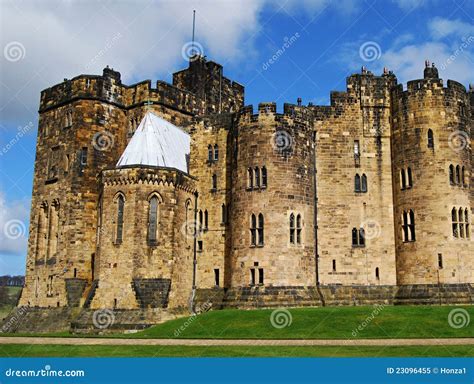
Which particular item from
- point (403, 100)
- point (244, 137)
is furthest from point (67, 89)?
point (403, 100)

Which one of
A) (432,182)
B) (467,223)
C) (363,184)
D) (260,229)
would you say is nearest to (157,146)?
(260,229)

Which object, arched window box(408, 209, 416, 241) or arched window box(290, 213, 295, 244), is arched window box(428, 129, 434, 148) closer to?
arched window box(408, 209, 416, 241)

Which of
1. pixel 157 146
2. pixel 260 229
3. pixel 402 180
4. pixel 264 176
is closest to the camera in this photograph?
pixel 260 229

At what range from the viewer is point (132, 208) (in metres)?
38.6

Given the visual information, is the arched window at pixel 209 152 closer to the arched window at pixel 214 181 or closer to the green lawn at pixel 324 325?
the arched window at pixel 214 181

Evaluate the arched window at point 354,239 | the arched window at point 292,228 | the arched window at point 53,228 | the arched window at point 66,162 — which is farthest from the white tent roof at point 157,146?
the arched window at point 354,239

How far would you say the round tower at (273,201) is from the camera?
38844 millimetres

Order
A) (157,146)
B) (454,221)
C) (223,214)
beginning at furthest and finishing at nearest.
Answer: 1. (223,214)
2. (157,146)
3. (454,221)

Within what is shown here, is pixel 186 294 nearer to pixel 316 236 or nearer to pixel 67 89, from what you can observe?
pixel 316 236

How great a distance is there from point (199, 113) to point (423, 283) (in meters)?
22.8

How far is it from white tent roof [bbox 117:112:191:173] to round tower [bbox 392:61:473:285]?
1565 cm

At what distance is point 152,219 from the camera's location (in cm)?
3897

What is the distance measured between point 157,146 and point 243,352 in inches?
865

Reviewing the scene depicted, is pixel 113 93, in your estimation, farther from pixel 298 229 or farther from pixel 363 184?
pixel 363 184
